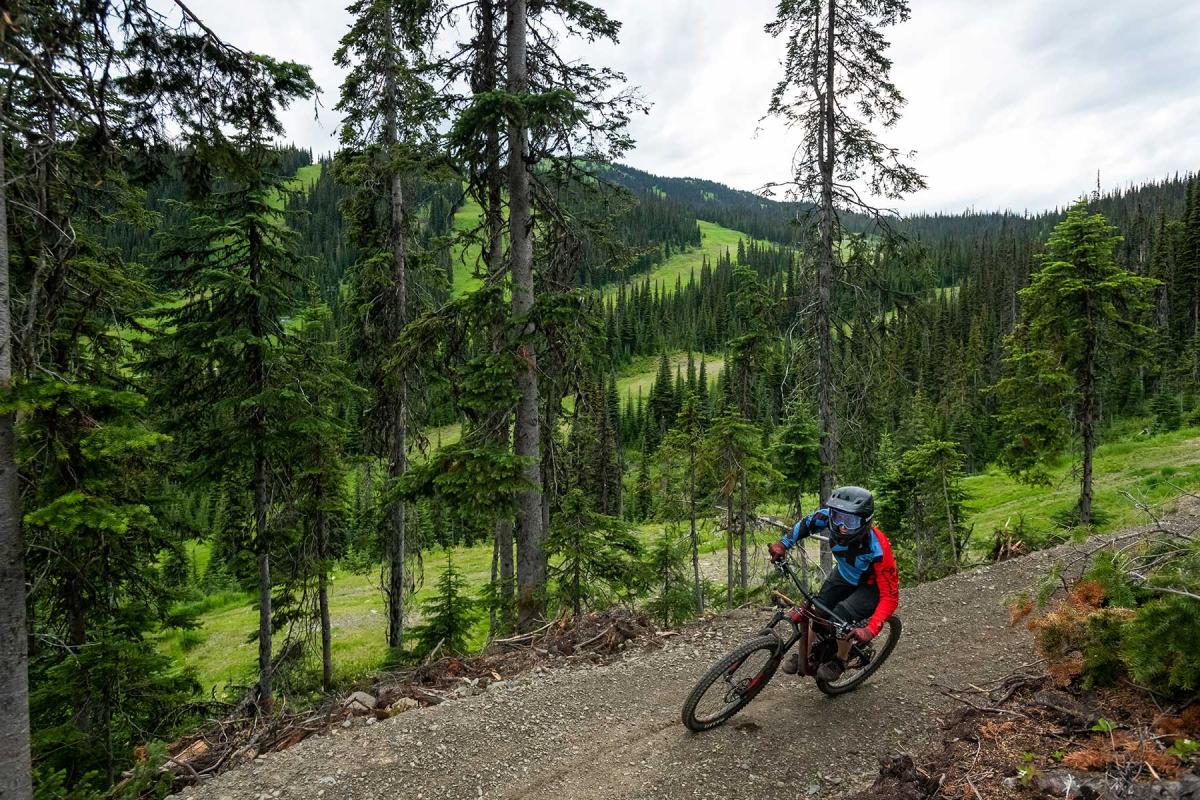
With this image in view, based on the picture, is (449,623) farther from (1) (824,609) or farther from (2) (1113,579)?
(2) (1113,579)

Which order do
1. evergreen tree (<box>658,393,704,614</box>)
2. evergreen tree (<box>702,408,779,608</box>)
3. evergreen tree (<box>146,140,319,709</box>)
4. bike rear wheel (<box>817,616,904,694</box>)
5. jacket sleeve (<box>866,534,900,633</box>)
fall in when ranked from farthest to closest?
evergreen tree (<box>658,393,704,614</box>), evergreen tree (<box>702,408,779,608</box>), evergreen tree (<box>146,140,319,709</box>), bike rear wheel (<box>817,616,904,694</box>), jacket sleeve (<box>866,534,900,633</box>)

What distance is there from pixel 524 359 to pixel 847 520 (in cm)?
548

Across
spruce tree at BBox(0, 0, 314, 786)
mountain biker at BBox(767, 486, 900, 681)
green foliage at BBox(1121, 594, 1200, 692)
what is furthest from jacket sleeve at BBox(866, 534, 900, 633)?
spruce tree at BBox(0, 0, 314, 786)

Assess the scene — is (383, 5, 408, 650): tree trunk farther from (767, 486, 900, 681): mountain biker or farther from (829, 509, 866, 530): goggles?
(829, 509, 866, 530): goggles

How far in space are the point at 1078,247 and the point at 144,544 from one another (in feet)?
92.0

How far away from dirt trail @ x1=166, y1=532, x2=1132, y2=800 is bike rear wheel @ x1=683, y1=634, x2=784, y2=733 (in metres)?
0.16

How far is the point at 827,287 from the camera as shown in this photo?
A: 545 inches

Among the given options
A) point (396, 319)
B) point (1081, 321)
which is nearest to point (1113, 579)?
point (396, 319)

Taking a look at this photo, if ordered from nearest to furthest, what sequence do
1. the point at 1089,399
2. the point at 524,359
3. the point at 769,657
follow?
the point at 769,657 → the point at 524,359 → the point at 1089,399

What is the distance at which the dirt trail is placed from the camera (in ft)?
16.3

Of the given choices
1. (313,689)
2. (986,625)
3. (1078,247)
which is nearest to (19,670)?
(986,625)

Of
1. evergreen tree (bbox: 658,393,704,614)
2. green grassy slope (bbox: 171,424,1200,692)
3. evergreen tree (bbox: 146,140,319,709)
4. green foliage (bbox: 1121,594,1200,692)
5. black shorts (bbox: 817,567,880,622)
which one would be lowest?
green grassy slope (bbox: 171,424,1200,692)

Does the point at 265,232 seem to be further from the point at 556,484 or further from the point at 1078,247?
the point at 1078,247

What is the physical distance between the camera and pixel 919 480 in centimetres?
2548
